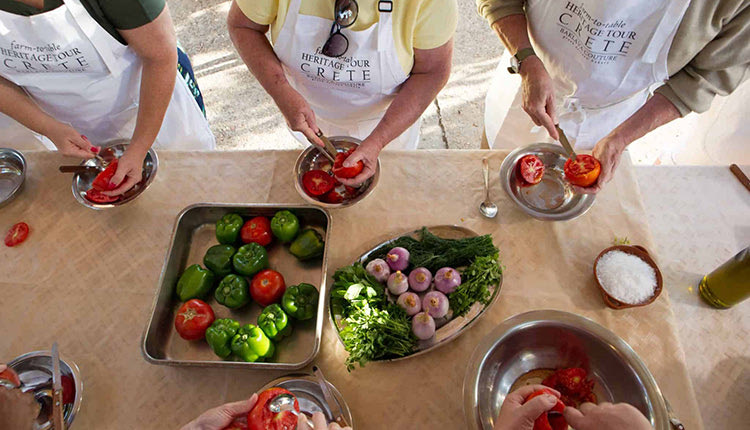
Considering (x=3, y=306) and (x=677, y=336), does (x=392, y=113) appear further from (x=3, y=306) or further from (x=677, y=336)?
(x=3, y=306)

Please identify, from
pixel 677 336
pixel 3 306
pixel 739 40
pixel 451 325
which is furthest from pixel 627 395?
pixel 3 306

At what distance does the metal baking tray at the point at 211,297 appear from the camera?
1407mm

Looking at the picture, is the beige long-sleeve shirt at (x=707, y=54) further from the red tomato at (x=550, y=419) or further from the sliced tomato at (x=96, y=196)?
the sliced tomato at (x=96, y=196)

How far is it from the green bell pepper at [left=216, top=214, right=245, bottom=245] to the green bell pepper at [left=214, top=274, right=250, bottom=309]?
7.0 inches

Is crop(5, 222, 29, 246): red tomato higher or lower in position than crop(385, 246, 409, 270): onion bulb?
lower

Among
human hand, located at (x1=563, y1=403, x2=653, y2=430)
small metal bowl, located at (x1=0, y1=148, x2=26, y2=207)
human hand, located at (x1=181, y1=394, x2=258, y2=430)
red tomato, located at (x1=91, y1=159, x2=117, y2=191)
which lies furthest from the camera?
small metal bowl, located at (x1=0, y1=148, x2=26, y2=207)

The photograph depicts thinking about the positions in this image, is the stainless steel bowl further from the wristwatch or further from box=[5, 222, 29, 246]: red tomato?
box=[5, 222, 29, 246]: red tomato

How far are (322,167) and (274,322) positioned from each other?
741mm

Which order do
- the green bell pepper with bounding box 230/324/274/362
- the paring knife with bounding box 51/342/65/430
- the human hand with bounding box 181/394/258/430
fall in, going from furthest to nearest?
the green bell pepper with bounding box 230/324/274/362
the paring knife with bounding box 51/342/65/430
the human hand with bounding box 181/394/258/430

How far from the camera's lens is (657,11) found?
1562 mm

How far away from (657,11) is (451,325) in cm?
139

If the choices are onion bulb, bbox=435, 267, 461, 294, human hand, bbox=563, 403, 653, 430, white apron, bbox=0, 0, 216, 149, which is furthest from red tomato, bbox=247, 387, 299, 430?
white apron, bbox=0, 0, 216, 149

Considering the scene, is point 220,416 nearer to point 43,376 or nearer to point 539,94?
point 43,376

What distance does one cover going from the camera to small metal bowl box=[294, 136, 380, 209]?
5.69 feet
